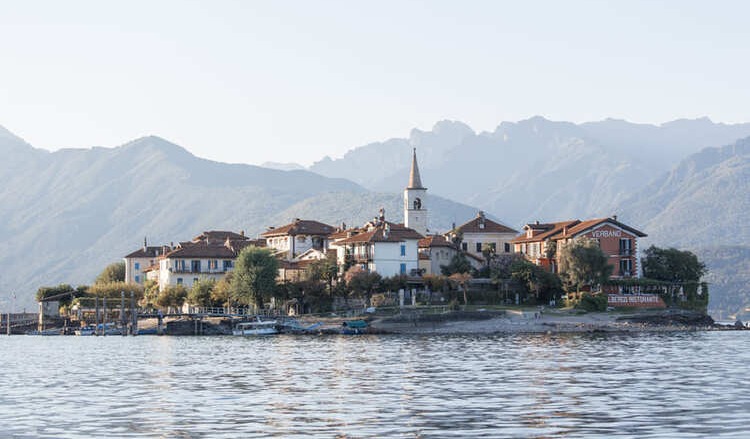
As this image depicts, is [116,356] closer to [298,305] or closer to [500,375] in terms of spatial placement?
[500,375]

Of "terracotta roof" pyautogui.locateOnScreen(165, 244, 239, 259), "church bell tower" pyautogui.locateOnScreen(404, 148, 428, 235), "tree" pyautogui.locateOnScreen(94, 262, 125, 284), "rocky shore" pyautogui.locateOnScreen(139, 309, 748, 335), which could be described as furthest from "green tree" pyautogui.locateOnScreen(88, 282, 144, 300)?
"rocky shore" pyautogui.locateOnScreen(139, 309, 748, 335)

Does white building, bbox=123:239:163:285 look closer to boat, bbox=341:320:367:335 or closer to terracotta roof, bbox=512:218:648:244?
terracotta roof, bbox=512:218:648:244

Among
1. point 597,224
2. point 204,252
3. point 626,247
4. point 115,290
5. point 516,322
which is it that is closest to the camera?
point 516,322

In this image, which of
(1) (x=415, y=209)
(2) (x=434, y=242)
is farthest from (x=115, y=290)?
(2) (x=434, y=242)

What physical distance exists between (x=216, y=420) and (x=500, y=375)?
23.2 m

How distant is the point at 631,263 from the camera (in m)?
140

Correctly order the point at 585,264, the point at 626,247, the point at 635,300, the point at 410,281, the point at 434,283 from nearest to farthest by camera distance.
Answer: the point at 585,264
the point at 635,300
the point at 434,283
the point at 410,281
the point at 626,247

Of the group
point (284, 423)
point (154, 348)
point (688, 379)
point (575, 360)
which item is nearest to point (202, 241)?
point (154, 348)

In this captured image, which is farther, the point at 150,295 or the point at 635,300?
the point at 150,295

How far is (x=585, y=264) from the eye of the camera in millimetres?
131125

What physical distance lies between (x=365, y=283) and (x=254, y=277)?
487 inches

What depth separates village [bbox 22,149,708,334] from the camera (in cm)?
13262

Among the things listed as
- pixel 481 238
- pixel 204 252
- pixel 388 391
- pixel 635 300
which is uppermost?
pixel 481 238

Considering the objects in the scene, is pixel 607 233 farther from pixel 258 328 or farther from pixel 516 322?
pixel 258 328
